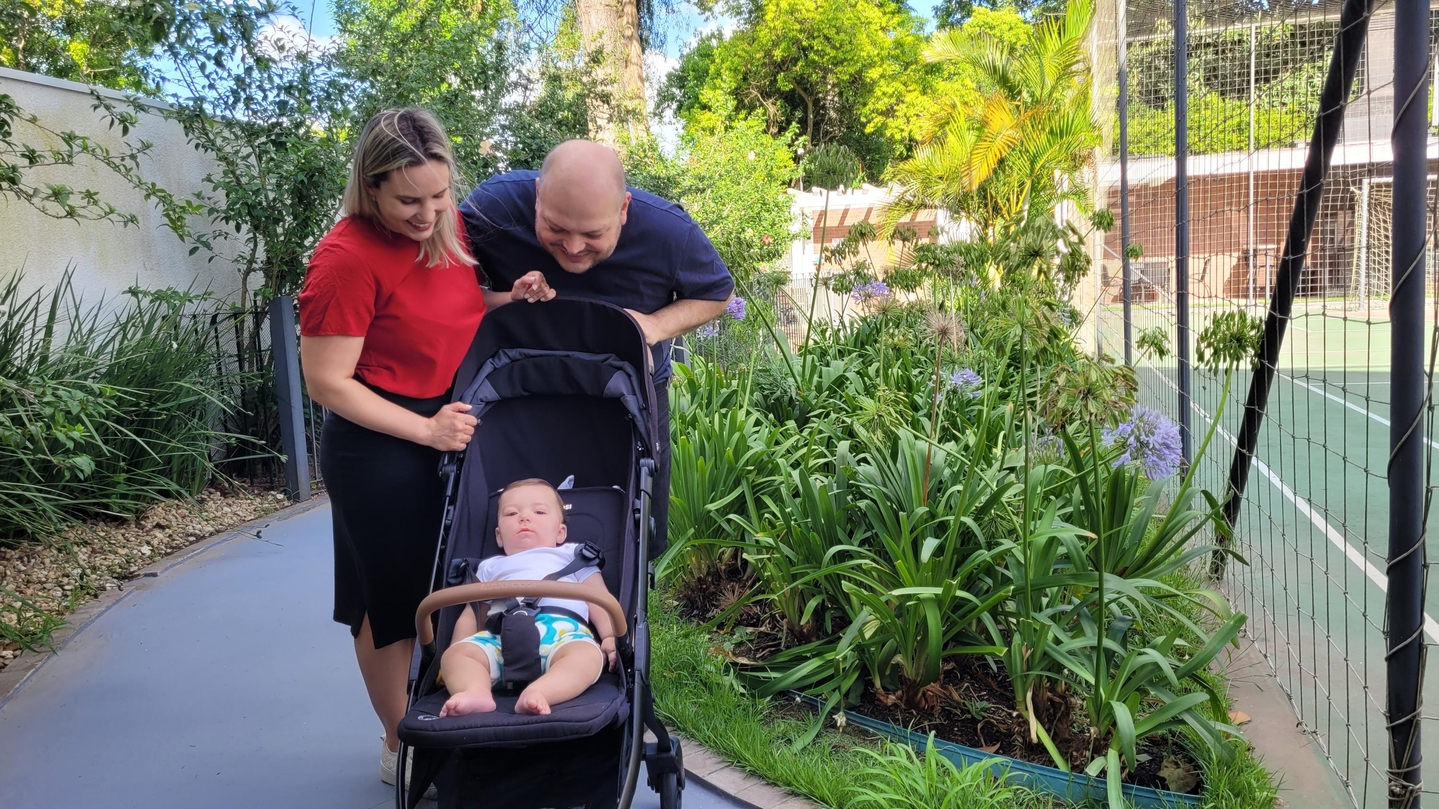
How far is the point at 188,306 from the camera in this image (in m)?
6.43

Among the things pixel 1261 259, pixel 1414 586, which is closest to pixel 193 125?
pixel 1261 259

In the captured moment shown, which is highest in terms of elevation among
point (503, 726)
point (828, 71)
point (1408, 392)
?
point (828, 71)

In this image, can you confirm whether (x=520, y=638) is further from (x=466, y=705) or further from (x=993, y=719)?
(x=993, y=719)

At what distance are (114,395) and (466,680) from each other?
10.6 feet

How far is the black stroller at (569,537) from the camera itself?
2.02m

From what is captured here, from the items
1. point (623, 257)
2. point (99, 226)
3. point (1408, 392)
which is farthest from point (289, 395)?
point (1408, 392)

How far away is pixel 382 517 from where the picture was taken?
2.56 m

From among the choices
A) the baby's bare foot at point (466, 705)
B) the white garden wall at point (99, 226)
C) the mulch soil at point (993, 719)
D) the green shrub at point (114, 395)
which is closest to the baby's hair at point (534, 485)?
the baby's bare foot at point (466, 705)

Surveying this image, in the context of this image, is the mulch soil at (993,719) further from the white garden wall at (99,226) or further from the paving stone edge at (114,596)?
the white garden wall at (99,226)

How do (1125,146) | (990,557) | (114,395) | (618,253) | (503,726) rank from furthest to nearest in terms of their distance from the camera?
1. (1125,146)
2. (114,395)
3. (990,557)
4. (618,253)
5. (503,726)

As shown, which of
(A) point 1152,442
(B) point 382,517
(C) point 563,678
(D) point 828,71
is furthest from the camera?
(D) point 828,71

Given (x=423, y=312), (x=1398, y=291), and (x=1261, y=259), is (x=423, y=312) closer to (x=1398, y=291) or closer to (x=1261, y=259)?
(x=1398, y=291)

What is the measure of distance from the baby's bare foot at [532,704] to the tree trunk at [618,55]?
11932 millimetres

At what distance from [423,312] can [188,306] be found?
4793 mm
